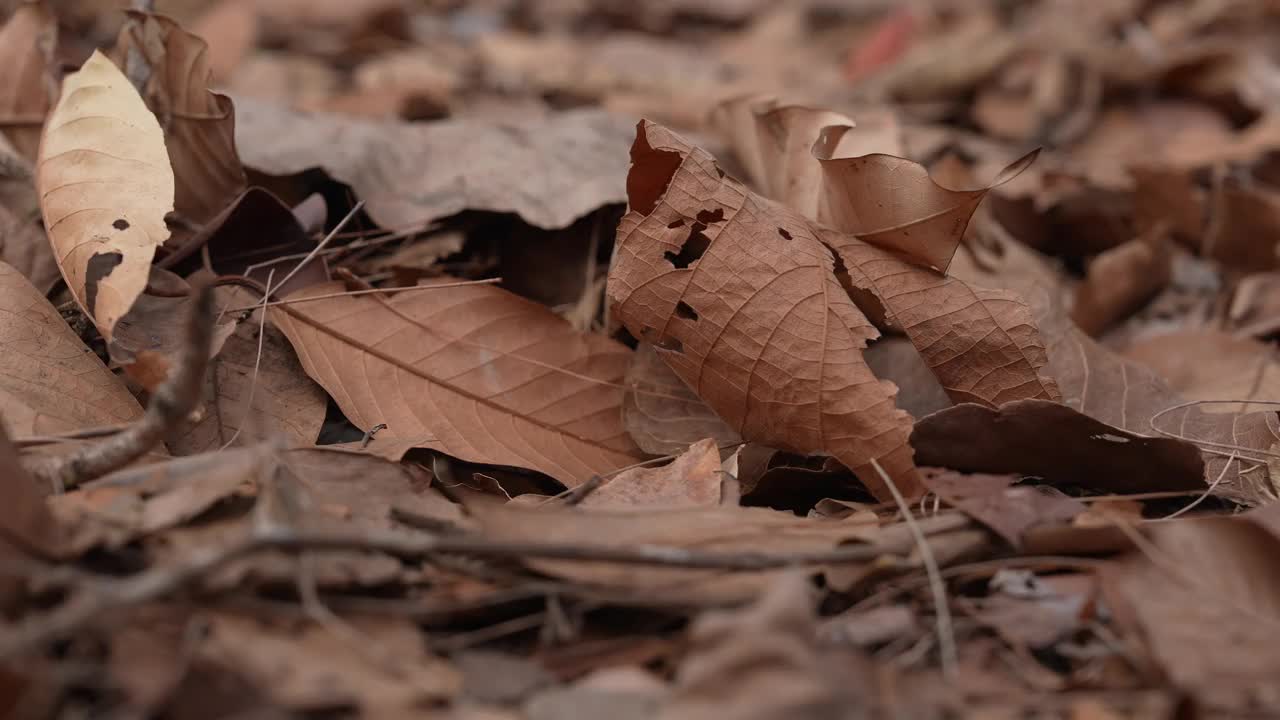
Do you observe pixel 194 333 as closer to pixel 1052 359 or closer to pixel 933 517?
pixel 933 517

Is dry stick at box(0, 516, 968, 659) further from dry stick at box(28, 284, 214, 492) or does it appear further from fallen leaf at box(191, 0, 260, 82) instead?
fallen leaf at box(191, 0, 260, 82)

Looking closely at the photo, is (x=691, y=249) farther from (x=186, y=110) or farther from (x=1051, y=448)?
(x=186, y=110)

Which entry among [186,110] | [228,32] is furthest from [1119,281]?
[228,32]

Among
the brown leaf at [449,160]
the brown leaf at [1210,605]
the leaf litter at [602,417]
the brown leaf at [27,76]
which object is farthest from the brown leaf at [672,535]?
the brown leaf at [27,76]

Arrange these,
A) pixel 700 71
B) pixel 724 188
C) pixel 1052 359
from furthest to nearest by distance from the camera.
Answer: pixel 700 71 < pixel 1052 359 < pixel 724 188

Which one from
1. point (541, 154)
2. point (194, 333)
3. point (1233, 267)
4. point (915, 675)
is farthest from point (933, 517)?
point (1233, 267)
